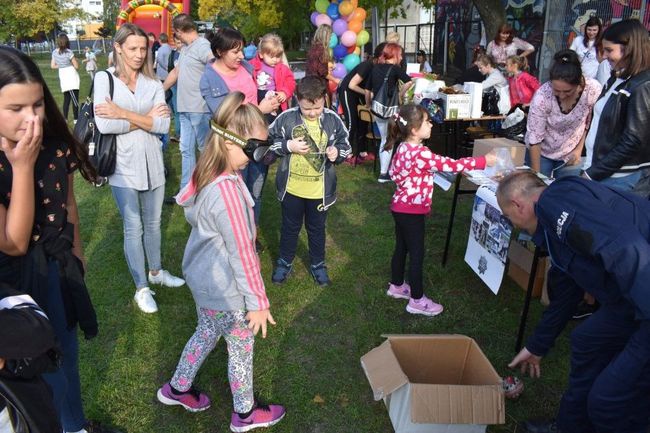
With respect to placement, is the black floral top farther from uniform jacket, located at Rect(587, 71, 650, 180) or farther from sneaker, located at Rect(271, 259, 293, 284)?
uniform jacket, located at Rect(587, 71, 650, 180)

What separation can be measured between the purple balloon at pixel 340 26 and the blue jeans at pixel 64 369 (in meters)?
8.41

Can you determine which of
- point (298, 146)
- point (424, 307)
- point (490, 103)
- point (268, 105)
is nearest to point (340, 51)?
point (490, 103)

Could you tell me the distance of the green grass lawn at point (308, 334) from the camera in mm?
2789

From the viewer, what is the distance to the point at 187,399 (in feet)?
9.00

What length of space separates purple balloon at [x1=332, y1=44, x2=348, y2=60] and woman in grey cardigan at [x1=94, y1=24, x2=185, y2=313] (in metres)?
6.79

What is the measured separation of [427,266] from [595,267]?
251cm

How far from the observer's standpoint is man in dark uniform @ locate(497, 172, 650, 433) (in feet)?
5.67

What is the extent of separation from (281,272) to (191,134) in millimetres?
2119

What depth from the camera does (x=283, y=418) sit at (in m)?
2.75

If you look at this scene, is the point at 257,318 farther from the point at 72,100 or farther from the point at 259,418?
the point at 72,100

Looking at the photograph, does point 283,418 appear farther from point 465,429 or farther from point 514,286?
point 514,286

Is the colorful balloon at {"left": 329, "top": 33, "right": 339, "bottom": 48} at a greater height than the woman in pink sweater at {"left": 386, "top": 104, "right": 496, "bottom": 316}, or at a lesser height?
greater

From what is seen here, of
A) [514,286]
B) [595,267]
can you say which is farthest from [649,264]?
[514,286]

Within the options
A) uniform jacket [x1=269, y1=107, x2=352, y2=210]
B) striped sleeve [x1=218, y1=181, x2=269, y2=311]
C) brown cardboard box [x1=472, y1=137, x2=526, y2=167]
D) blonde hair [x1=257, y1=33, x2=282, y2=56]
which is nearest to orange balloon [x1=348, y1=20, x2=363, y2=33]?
blonde hair [x1=257, y1=33, x2=282, y2=56]
